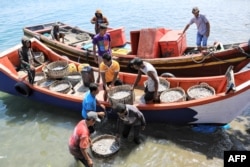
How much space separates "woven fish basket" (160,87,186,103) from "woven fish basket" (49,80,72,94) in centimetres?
274

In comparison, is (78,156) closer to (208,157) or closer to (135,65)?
(135,65)

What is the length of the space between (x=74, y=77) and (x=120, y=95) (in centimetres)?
228

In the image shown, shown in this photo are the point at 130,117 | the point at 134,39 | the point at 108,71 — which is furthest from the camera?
the point at 134,39

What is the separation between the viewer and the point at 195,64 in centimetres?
826

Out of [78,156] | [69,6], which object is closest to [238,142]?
[78,156]

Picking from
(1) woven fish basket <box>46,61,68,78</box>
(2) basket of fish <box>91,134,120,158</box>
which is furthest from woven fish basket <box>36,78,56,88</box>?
(2) basket of fish <box>91,134,120,158</box>

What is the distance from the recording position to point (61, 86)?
26.4ft

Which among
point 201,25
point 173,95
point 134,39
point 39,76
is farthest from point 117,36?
point 173,95

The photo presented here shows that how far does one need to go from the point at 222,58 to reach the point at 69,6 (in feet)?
72.5

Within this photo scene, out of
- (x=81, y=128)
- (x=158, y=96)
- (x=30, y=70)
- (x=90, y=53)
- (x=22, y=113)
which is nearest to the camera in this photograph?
(x=81, y=128)

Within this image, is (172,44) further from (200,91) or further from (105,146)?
(105,146)

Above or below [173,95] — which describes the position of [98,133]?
below

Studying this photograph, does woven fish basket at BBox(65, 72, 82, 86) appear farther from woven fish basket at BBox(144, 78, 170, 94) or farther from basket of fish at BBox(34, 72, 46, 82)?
woven fish basket at BBox(144, 78, 170, 94)

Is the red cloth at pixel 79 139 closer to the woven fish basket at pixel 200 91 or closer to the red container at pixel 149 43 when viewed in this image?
the woven fish basket at pixel 200 91
